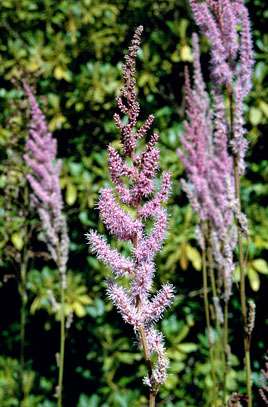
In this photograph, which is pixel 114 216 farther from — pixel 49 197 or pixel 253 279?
pixel 253 279

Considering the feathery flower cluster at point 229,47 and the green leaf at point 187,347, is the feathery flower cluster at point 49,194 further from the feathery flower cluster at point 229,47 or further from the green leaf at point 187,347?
the green leaf at point 187,347

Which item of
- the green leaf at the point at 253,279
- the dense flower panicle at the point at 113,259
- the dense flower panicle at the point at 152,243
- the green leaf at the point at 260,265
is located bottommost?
the green leaf at the point at 253,279

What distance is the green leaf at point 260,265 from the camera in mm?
2920

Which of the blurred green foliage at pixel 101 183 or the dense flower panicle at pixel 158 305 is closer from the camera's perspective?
the dense flower panicle at pixel 158 305

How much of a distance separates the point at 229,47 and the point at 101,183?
172cm

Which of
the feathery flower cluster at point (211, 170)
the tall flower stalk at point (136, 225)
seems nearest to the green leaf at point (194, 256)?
the feathery flower cluster at point (211, 170)

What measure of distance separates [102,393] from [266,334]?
1.36 meters

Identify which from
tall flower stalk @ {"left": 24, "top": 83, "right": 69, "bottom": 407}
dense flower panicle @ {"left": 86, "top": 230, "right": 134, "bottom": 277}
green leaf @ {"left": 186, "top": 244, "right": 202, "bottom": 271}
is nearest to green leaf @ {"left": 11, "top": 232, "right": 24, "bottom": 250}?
tall flower stalk @ {"left": 24, "top": 83, "right": 69, "bottom": 407}

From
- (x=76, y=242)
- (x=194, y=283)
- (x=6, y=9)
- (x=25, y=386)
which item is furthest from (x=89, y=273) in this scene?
(x=6, y=9)

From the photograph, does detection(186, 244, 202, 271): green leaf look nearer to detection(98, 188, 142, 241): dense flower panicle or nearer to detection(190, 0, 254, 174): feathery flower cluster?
detection(190, 0, 254, 174): feathery flower cluster

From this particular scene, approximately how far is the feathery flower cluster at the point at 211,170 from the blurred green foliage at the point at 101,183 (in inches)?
42.3

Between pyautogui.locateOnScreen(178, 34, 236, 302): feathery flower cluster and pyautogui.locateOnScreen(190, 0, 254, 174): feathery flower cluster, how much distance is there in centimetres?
8

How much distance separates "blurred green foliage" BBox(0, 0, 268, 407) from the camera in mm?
3199

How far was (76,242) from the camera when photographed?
3449 mm
